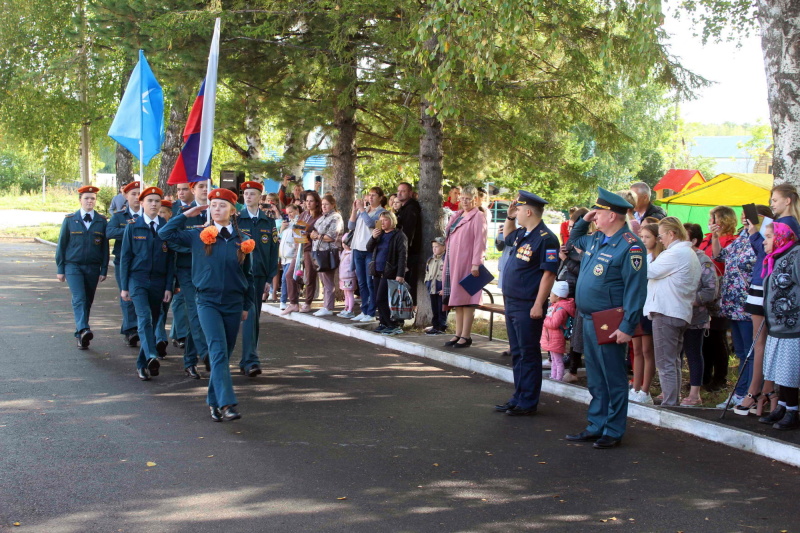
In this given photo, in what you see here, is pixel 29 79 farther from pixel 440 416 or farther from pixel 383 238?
pixel 440 416

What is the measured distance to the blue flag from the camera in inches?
480

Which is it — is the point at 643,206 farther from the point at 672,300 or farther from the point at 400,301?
the point at 400,301

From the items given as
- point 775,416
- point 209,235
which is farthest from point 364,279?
point 775,416

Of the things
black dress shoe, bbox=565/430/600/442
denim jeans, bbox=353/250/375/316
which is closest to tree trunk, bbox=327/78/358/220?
denim jeans, bbox=353/250/375/316

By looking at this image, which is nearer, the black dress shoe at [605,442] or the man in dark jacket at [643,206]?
the black dress shoe at [605,442]

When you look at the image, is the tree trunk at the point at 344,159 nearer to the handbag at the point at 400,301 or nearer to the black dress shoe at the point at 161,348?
the handbag at the point at 400,301

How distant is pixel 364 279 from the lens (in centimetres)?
1280

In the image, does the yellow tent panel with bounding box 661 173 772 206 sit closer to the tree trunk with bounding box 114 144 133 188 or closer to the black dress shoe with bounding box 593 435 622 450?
the black dress shoe with bounding box 593 435 622 450

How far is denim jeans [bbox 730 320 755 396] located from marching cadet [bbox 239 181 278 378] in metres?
4.91

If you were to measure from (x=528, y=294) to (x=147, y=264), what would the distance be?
14.2ft

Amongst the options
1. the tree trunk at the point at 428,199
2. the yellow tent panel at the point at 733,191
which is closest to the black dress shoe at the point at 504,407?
the tree trunk at the point at 428,199

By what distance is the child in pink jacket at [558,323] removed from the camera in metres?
8.82

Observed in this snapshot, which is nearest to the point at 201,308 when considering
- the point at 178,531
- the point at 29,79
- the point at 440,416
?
the point at 440,416

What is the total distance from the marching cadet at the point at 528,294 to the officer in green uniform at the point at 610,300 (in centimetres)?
75
